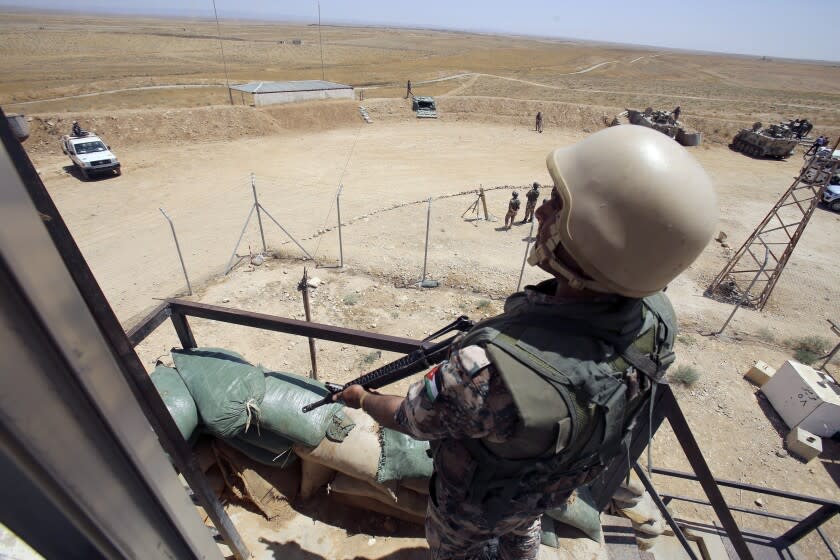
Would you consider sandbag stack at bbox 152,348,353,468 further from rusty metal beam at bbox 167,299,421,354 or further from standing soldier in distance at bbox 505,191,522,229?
standing soldier in distance at bbox 505,191,522,229

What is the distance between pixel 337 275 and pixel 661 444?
7027mm

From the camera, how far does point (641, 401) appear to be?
190 centimetres

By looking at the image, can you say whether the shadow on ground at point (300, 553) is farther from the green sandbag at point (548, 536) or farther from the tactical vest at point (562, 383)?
the tactical vest at point (562, 383)

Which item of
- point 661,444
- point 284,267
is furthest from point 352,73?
point 661,444

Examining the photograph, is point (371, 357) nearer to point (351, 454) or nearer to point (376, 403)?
point (351, 454)

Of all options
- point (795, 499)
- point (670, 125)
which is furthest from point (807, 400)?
point (670, 125)

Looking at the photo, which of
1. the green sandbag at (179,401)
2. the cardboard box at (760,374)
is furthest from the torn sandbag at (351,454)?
the cardboard box at (760,374)

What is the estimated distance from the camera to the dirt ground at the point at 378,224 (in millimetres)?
7258

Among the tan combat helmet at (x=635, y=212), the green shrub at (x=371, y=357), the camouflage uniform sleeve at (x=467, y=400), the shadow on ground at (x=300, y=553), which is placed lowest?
the green shrub at (x=371, y=357)

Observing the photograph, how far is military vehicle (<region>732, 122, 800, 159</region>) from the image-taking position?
2294 cm

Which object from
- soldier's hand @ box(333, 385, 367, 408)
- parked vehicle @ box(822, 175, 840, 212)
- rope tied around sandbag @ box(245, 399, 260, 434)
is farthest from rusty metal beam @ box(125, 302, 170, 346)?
parked vehicle @ box(822, 175, 840, 212)

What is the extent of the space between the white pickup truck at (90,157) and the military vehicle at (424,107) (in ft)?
58.4

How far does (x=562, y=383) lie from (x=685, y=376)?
7.38 m

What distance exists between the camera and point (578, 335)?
5.39ft
